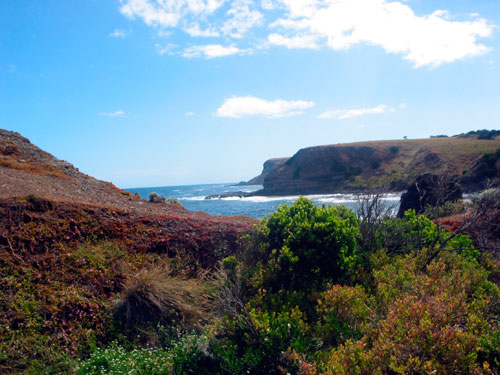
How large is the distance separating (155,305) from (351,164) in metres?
83.2

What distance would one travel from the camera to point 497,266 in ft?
18.4

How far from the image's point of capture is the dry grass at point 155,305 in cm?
498

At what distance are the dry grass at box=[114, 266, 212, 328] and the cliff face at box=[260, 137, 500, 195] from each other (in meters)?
66.0

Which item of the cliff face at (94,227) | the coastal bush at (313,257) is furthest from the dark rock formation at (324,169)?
the coastal bush at (313,257)

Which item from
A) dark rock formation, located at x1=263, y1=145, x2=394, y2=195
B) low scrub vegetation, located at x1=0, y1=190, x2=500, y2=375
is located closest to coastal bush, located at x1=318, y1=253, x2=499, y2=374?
low scrub vegetation, located at x1=0, y1=190, x2=500, y2=375

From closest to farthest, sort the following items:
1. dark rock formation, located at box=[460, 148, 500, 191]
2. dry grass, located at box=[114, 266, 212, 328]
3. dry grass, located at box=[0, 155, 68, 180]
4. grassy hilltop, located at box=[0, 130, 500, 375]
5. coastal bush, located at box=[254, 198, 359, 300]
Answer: grassy hilltop, located at box=[0, 130, 500, 375], dry grass, located at box=[114, 266, 212, 328], coastal bush, located at box=[254, 198, 359, 300], dry grass, located at box=[0, 155, 68, 180], dark rock formation, located at box=[460, 148, 500, 191]

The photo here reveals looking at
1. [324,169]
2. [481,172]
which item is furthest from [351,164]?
[481,172]

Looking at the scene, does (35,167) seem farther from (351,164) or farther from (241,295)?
(351,164)

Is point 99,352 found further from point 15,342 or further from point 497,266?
point 497,266

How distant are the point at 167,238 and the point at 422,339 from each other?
18.9 feet

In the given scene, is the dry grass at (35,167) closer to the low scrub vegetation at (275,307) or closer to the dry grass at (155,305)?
the low scrub vegetation at (275,307)

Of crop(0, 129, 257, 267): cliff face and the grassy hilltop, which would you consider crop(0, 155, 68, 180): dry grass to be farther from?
the grassy hilltop

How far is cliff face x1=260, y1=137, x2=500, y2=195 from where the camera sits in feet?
223

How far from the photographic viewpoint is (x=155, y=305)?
5.09 m
